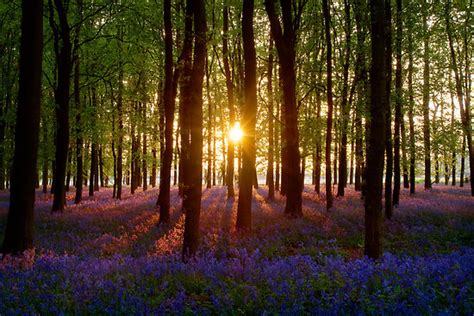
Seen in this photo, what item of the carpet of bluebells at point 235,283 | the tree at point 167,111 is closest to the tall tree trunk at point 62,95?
the tree at point 167,111

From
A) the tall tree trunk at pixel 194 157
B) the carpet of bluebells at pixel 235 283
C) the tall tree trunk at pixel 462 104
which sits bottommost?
the carpet of bluebells at pixel 235 283

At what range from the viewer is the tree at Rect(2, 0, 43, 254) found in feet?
29.1

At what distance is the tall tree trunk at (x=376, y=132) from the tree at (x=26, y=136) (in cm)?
784

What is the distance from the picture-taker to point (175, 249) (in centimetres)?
1033

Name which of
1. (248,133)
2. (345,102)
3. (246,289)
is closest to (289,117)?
(248,133)

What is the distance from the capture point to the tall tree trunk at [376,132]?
7.92 m

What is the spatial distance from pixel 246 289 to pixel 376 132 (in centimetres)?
473

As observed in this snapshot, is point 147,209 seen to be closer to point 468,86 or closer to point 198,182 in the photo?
point 198,182

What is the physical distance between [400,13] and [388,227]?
8570 millimetres

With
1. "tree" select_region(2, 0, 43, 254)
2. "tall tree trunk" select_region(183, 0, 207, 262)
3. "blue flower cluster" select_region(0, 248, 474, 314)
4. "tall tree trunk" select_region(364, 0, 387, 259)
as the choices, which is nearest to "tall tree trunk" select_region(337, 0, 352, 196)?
"tall tree trunk" select_region(364, 0, 387, 259)

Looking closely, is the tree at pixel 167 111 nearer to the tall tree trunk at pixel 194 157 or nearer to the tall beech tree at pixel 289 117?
the tall beech tree at pixel 289 117

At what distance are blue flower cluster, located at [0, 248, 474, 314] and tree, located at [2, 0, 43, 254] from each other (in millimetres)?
2568

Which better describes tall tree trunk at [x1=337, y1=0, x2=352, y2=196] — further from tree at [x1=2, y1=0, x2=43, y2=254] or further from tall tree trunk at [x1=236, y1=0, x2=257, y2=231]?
tree at [x1=2, y1=0, x2=43, y2=254]

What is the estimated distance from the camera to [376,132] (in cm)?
793
